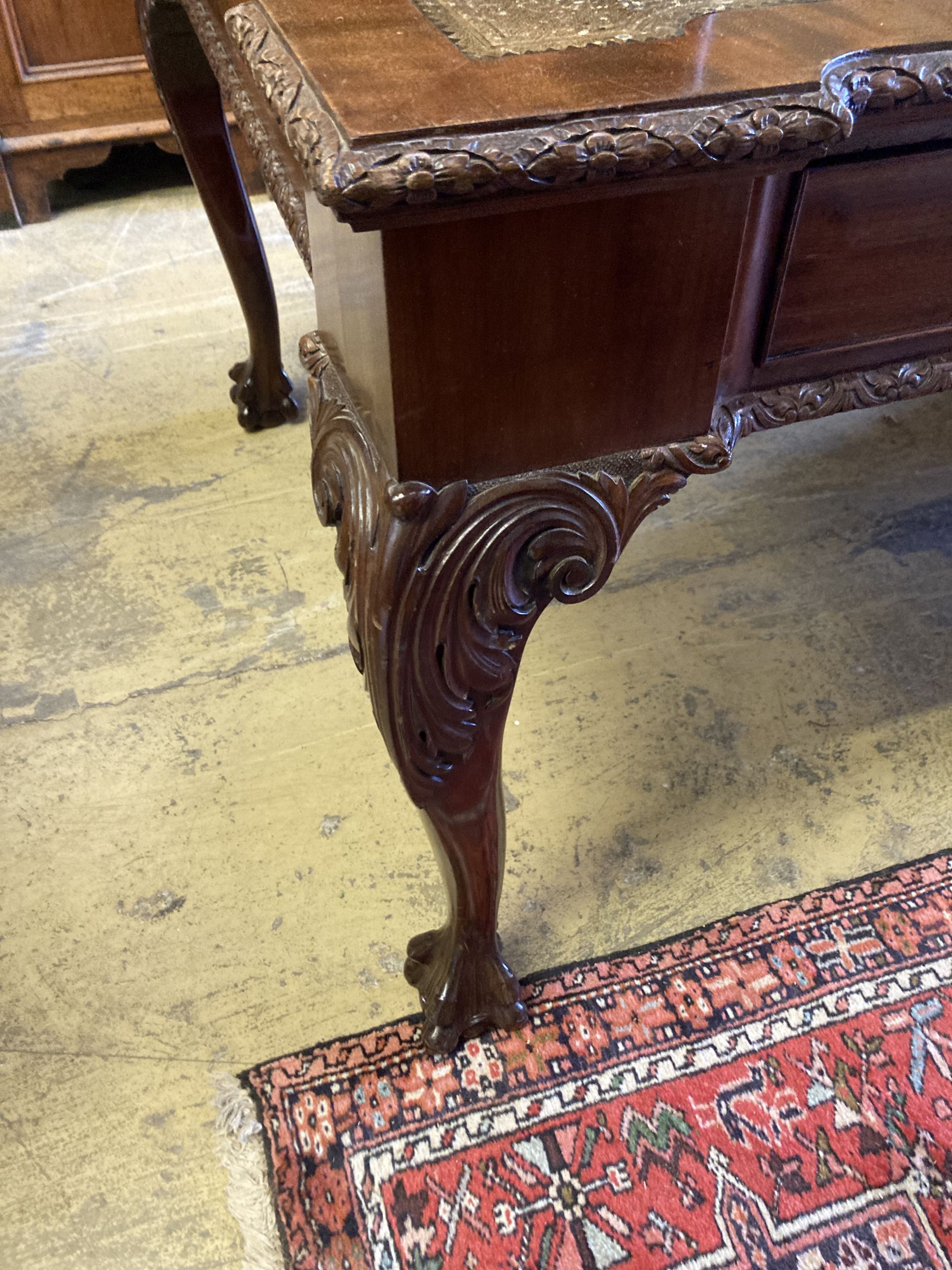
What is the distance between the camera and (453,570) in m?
0.59

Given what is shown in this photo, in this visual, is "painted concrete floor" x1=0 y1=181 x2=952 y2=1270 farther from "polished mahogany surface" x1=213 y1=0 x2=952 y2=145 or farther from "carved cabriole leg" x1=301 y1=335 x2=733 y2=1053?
"polished mahogany surface" x1=213 y1=0 x2=952 y2=145

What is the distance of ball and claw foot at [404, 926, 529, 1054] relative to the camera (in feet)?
2.77

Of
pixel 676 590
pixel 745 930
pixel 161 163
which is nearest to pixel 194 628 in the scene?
pixel 676 590

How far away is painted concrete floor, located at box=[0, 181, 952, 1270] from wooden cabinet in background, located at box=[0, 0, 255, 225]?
33.5 inches

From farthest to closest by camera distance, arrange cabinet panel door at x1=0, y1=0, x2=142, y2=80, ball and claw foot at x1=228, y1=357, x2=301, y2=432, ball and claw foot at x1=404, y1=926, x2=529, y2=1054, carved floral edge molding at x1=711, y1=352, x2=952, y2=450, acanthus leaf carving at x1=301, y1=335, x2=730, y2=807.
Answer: cabinet panel door at x1=0, y1=0, x2=142, y2=80 < ball and claw foot at x1=228, y1=357, x2=301, y2=432 < ball and claw foot at x1=404, y1=926, x2=529, y2=1054 < carved floral edge molding at x1=711, y1=352, x2=952, y2=450 < acanthus leaf carving at x1=301, y1=335, x2=730, y2=807

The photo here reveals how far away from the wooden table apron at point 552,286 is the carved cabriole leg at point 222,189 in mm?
668

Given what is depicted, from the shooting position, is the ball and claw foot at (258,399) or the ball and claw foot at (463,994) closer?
the ball and claw foot at (463,994)

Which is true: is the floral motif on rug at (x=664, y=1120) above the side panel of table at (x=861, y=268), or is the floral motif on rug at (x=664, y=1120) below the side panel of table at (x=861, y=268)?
below

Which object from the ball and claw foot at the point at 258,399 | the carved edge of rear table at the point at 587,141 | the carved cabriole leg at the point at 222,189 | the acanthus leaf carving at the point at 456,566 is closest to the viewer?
the carved edge of rear table at the point at 587,141

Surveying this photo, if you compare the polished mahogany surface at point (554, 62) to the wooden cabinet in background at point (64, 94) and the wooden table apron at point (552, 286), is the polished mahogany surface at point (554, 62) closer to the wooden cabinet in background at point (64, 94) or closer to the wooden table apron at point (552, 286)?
the wooden table apron at point (552, 286)

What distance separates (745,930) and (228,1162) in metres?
0.49

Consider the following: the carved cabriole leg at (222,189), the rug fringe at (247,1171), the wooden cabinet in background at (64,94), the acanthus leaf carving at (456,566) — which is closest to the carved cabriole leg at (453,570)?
the acanthus leaf carving at (456,566)

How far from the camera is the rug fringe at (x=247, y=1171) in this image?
76cm

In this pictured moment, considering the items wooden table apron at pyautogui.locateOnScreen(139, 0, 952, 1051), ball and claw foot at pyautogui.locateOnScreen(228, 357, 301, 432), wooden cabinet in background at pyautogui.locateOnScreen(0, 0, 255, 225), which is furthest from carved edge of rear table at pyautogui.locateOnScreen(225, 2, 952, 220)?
wooden cabinet in background at pyautogui.locateOnScreen(0, 0, 255, 225)
